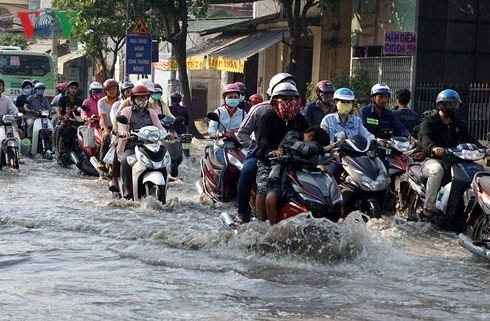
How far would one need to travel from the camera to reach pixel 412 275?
25.8ft

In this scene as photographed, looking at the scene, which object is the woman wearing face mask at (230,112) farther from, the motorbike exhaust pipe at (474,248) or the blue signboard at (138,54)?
the blue signboard at (138,54)

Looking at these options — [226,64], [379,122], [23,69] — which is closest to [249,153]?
[379,122]

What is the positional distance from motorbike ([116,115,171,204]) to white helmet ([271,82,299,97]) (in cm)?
332

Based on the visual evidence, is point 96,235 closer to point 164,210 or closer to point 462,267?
point 164,210

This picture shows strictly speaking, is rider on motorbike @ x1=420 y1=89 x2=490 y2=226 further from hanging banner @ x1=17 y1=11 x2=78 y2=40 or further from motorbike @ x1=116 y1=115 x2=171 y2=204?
hanging banner @ x1=17 y1=11 x2=78 y2=40

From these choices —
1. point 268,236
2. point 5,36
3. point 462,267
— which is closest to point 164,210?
point 268,236

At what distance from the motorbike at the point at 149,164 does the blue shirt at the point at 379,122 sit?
7.63 ft

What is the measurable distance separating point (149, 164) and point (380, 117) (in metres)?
2.68

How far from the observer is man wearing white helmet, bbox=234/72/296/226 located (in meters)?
8.65

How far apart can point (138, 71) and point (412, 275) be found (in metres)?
16.2

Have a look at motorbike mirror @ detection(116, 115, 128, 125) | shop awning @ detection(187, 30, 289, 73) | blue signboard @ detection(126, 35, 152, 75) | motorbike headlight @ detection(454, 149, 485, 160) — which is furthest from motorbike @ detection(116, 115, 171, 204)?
shop awning @ detection(187, 30, 289, 73)

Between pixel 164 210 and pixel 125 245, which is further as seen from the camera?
pixel 164 210

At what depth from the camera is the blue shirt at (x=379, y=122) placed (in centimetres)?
1157

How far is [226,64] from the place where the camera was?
88.6 feet
